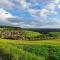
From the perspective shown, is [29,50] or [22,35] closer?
[29,50]

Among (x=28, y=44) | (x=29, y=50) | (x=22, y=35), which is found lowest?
(x=29, y=50)

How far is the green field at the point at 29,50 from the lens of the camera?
3.74 m

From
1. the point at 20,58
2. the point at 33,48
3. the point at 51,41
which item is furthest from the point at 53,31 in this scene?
the point at 20,58

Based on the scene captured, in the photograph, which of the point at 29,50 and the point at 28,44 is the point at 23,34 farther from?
the point at 29,50

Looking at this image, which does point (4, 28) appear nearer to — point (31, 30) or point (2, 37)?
point (2, 37)

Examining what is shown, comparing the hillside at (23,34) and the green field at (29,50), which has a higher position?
the hillside at (23,34)

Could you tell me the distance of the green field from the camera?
12.3 feet

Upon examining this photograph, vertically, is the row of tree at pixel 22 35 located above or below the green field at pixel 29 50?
above

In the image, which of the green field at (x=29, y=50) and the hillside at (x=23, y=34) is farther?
the hillside at (x=23, y=34)

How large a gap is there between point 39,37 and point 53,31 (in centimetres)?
30

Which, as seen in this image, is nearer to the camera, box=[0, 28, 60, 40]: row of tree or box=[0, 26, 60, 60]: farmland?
box=[0, 26, 60, 60]: farmland

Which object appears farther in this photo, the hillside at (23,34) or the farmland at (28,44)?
the hillside at (23,34)

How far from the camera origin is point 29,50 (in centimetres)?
387

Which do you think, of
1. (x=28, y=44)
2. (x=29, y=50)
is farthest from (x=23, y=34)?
(x=29, y=50)
